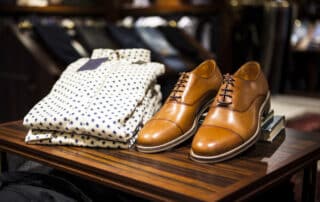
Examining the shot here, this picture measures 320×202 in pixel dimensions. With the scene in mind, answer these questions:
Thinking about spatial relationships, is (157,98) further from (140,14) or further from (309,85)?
(309,85)

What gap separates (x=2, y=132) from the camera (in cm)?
131

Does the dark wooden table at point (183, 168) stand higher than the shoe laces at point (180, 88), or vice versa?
the shoe laces at point (180, 88)

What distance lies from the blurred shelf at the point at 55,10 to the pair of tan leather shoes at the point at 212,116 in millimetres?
3176

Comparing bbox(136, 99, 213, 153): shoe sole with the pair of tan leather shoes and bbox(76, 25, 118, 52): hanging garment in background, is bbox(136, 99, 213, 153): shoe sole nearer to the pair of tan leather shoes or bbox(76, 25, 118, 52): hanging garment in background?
the pair of tan leather shoes

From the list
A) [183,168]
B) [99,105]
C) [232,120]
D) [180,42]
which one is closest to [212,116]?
[232,120]

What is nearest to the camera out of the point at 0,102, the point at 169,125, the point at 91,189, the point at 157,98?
the point at 169,125

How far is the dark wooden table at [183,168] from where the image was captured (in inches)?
35.6

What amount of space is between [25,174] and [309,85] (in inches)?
160

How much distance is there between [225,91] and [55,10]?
11.1 feet

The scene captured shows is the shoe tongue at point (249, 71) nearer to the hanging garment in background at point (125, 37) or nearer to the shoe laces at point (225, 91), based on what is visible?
the shoe laces at point (225, 91)

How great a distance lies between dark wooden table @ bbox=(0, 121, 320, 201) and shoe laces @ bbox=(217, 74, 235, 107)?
0.42ft

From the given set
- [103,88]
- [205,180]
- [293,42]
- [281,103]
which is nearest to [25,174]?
[103,88]

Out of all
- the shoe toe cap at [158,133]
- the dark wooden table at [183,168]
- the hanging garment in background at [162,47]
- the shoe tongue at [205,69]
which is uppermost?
the shoe tongue at [205,69]

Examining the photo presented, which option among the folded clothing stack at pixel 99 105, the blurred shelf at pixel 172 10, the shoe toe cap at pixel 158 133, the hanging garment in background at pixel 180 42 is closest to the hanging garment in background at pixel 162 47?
the hanging garment in background at pixel 180 42
